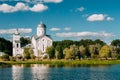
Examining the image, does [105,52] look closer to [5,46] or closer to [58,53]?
[58,53]

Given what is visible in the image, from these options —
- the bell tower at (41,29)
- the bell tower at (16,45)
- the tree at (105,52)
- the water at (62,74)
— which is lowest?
the water at (62,74)

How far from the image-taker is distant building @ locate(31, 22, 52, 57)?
436ft

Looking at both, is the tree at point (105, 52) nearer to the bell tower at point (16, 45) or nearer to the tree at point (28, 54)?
the tree at point (28, 54)

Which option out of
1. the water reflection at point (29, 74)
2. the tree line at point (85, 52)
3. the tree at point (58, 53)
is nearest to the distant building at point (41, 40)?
the tree line at point (85, 52)

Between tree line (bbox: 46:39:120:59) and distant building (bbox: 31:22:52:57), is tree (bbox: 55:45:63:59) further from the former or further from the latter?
distant building (bbox: 31:22:52:57)

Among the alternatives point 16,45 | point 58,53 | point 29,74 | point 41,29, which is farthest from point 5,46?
point 29,74

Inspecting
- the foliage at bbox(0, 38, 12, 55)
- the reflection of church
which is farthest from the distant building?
the foliage at bbox(0, 38, 12, 55)

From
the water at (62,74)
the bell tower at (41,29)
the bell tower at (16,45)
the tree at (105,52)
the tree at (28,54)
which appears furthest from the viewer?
the bell tower at (16,45)

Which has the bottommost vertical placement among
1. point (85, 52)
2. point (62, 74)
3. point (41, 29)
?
point (62, 74)

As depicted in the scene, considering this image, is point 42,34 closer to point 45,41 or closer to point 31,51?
point 45,41

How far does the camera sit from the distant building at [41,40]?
133 m

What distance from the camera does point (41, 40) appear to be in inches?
5276

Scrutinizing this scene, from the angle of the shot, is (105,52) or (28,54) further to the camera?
(28,54)

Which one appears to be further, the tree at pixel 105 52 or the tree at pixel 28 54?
the tree at pixel 28 54
